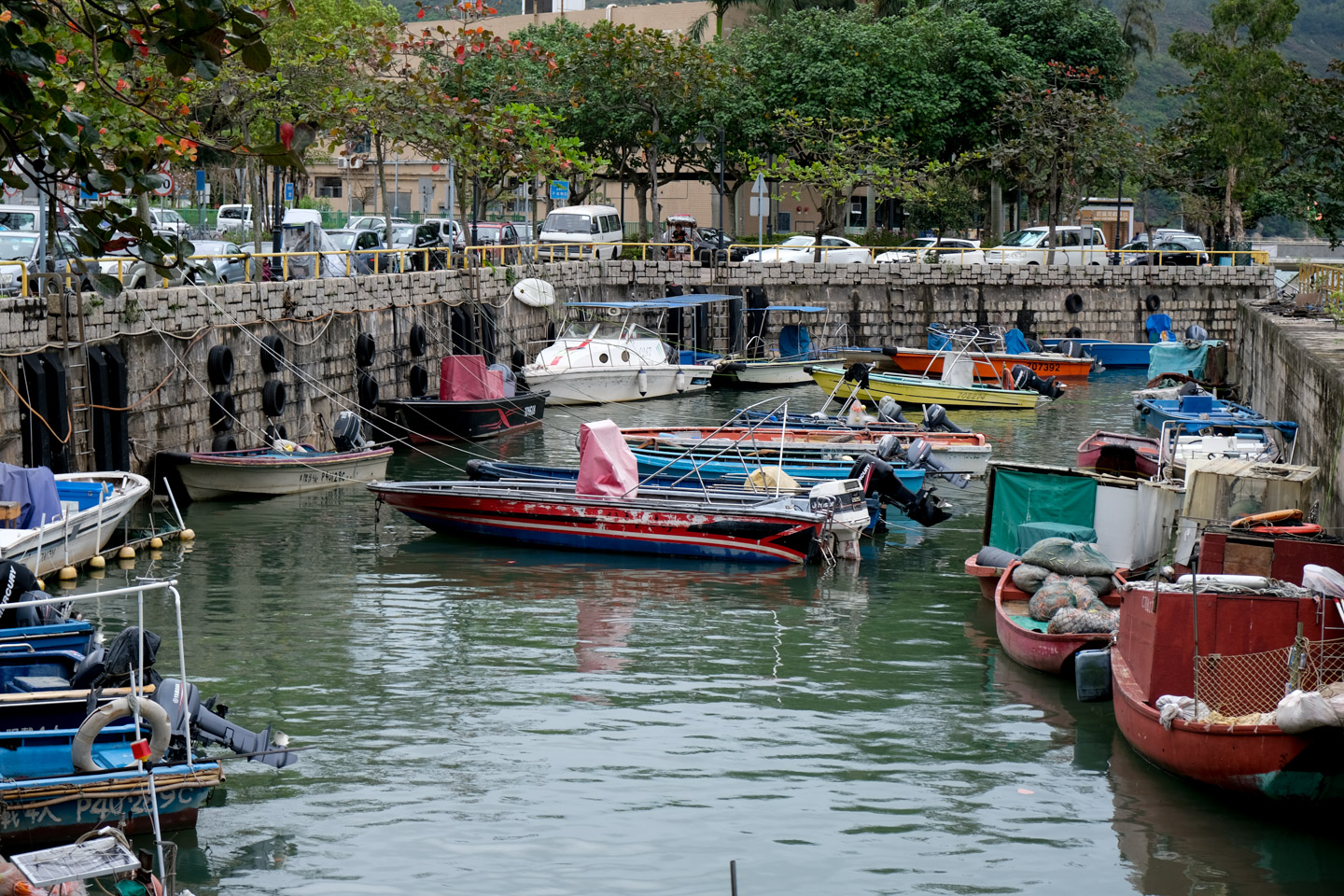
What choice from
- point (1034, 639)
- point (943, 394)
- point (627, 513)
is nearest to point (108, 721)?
point (1034, 639)

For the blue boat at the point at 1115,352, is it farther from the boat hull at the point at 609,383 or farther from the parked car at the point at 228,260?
the parked car at the point at 228,260

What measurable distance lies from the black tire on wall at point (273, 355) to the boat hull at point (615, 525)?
602cm

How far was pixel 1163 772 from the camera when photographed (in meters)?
11.9

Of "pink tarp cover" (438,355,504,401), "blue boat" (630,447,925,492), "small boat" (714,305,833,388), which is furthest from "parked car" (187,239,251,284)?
"small boat" (714,305,833,388)

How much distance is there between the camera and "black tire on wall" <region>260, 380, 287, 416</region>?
25.7 m

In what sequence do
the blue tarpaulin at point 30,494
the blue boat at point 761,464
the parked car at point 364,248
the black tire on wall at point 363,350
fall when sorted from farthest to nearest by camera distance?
the parked car at point 364,248 < the black tire on wall at point 363,350 < the blue boat at point 761,464 < the blue tarpaulin at point 30,494

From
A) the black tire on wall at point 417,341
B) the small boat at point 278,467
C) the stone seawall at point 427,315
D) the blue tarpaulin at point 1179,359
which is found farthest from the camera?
the blue tarpaulin at point 1179,359

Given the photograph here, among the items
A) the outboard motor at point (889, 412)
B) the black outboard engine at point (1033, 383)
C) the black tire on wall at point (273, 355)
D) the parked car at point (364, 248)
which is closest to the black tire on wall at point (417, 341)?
the parked car at point (364, 248)

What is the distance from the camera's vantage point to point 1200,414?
2856 centimetres

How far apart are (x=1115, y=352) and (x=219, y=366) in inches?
1214

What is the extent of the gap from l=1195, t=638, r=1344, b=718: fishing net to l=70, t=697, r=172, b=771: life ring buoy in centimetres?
769

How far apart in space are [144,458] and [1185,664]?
1638 centimetres

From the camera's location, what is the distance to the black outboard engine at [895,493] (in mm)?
20641

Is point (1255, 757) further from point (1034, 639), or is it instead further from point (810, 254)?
point (810, 254)
